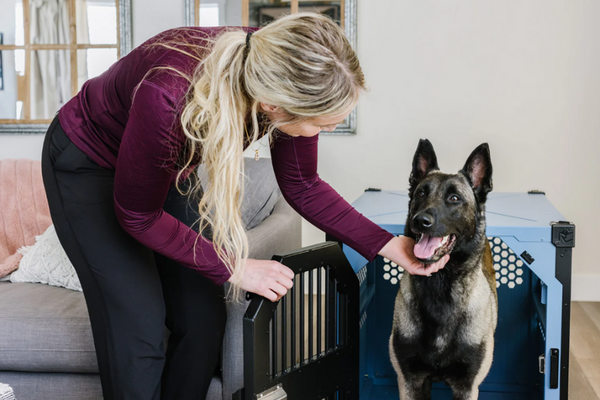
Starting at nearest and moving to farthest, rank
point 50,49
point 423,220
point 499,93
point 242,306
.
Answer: point 423,220, point 242,306, point 499,93, point 50,49

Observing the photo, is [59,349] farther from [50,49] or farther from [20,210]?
[50,49]

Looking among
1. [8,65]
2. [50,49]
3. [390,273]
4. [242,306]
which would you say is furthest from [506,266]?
[8,65]

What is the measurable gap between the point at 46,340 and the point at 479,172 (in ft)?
4.27

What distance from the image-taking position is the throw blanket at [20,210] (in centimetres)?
204

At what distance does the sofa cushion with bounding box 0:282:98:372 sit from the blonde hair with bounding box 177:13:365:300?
86 cm

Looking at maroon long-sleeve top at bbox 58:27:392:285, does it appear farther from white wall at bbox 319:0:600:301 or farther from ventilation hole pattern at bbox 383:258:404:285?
white wall at bbox 319:0:600:301

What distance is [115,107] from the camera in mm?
1068

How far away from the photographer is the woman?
2.88ft

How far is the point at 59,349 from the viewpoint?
1554 mm

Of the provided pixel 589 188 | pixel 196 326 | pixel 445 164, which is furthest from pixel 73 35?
pixel 589 188

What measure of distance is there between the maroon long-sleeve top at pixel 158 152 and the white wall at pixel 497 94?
171 cm

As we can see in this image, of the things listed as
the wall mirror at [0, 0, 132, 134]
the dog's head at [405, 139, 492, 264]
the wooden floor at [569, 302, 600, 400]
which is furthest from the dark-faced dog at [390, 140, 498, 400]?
the wall mirror at [0, 0, 132, 134]

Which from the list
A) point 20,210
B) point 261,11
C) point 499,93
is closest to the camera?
point 20,210

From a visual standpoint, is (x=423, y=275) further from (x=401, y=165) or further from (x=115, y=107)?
(x=401, y=165)
